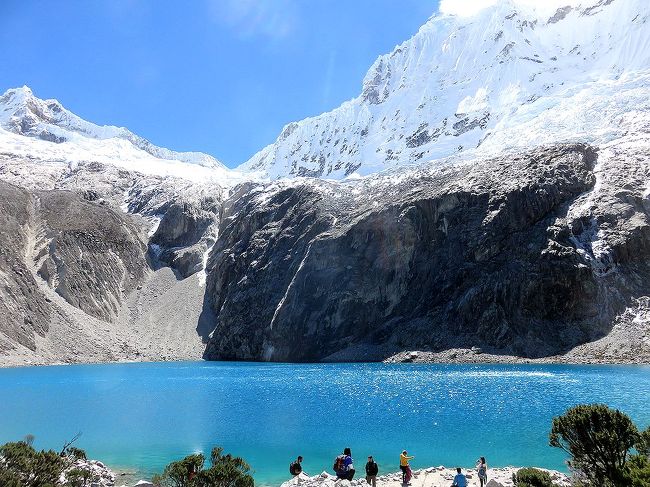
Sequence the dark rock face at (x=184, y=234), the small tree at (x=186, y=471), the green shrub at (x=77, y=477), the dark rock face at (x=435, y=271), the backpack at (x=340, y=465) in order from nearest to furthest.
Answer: the small tree at (x=186, y=471) < the green shrub at (x=77, y=477) < the backpack at (x=340, y=465) < the dark rock face at (x=435, y=271) < the dark rock face at (x=184, y=234)

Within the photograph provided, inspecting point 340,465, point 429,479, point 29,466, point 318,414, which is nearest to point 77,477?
point 29,466

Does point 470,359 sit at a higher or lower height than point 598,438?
higher

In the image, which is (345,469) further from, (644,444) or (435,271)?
(435,271)

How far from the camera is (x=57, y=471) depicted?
14719 mm

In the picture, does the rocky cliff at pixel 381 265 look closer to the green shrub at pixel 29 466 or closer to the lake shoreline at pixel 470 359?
the lake shoreline at pixel 470 359

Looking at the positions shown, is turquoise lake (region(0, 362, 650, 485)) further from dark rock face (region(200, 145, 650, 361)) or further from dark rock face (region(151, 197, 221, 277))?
dark rock face (region(151, 197, 221, 277))

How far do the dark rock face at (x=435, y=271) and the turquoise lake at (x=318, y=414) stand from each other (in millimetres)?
19696

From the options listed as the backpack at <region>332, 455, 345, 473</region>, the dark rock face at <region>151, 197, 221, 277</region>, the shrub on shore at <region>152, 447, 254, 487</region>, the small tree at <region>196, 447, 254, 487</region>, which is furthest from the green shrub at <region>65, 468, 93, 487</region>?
the dark rock face at <region>151, 197, 221, 277</region>

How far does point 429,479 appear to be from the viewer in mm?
21969

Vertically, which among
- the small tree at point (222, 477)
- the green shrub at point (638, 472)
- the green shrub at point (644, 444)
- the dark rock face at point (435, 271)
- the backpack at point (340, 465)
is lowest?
the backpack at point (340, 465)

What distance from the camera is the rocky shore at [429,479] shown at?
753 inches

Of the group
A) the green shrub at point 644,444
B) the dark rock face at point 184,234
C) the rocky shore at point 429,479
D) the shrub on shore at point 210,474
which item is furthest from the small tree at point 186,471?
the dark rock face at point 184,234

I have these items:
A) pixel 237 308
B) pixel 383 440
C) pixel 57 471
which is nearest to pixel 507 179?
pixel 237 308

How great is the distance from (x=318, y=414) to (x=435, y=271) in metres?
60.0
